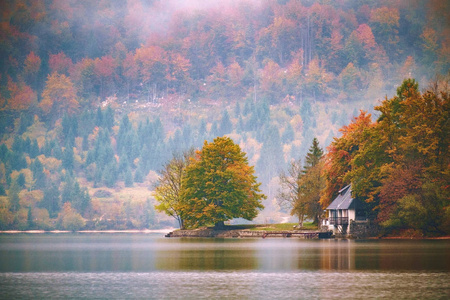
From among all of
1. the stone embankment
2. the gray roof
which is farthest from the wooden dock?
the gray roof

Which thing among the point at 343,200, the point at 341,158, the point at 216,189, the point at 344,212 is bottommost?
the point at 344,212

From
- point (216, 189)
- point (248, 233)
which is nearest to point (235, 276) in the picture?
point (216, 189)

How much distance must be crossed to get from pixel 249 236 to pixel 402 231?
89.7 feet

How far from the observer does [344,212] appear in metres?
98.2

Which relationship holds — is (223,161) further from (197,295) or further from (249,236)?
(197,295)

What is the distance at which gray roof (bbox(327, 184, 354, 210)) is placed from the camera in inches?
3807

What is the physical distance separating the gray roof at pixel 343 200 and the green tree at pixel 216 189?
1267 centimetres

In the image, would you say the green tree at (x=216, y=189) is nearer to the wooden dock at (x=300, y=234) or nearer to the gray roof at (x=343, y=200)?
the wooden dock at (x=300, y=234)

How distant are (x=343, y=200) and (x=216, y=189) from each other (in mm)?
20138

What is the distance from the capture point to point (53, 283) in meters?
40.0

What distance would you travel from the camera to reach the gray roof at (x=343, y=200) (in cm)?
9669

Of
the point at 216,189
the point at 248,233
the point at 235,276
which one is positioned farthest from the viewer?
the point at 248,233

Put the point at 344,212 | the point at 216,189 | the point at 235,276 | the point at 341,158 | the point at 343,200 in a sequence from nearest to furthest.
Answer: the point at 235,276
the point at 344,212
the point at 343,200
the point at 341,158
the point at 216,189

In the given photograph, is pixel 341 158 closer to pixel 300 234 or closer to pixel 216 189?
pixel 300 234
